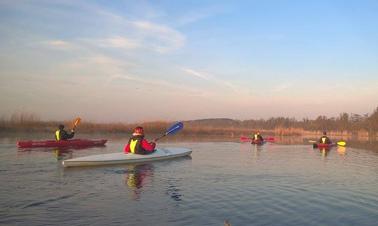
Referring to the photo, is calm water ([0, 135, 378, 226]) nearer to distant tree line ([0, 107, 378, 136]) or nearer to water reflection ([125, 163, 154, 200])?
water reflection ([125, 163, 154, 200])

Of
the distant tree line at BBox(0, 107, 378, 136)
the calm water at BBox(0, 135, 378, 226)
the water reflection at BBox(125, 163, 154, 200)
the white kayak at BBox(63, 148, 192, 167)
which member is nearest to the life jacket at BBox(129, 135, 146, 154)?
the white kayak at BBox(63, 148, 192, 167)

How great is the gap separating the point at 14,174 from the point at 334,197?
31.9 ft

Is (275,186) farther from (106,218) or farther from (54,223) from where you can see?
(54,223)

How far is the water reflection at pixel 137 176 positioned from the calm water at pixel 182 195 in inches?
1.0

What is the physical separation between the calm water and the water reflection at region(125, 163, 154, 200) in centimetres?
3

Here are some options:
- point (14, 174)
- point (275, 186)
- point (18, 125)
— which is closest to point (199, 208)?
point (275, 186)

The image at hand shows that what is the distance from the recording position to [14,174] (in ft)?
44.8

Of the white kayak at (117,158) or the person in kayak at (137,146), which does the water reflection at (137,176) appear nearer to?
the white kayak at (117,158)

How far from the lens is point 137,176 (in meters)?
14.5

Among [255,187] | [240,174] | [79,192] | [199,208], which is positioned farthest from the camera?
[240,174]

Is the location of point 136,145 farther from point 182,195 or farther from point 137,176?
point 182,195

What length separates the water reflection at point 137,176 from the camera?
12.0m

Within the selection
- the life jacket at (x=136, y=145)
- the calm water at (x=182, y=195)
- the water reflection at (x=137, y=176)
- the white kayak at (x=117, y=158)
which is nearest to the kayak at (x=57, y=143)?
the calm water at (x=182, y=195)

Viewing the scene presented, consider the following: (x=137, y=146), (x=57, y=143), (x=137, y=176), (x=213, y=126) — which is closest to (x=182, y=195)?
(x=137, y=176)
